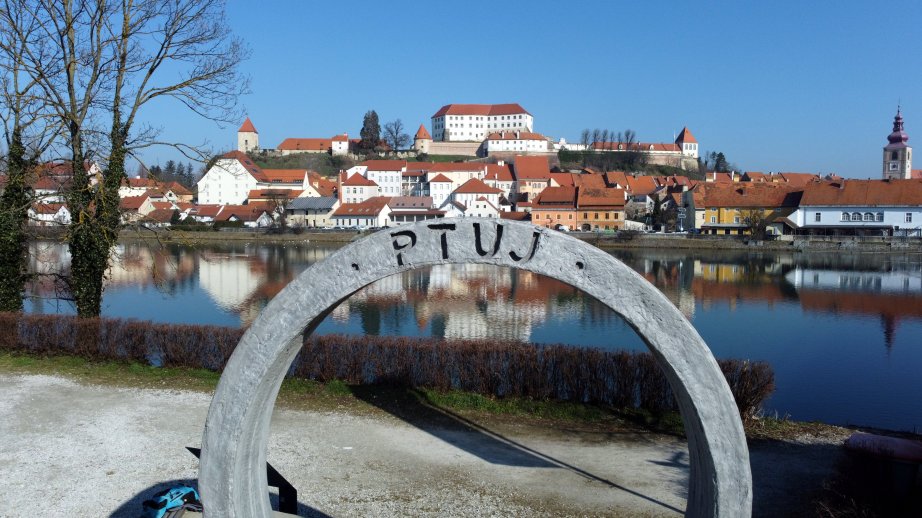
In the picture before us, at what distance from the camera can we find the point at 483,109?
137625mm

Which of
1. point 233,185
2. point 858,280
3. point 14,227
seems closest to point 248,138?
point 233,185

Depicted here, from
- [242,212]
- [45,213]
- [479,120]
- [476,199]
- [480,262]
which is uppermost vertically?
[479,120]

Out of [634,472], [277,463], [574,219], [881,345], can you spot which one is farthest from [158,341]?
[574,219]

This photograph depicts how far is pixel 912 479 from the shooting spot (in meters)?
7.16

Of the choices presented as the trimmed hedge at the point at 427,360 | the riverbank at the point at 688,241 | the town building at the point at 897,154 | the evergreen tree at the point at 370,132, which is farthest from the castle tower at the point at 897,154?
the trimmed hedge at the point at 427,360

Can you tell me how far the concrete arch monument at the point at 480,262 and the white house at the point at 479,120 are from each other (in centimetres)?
13245

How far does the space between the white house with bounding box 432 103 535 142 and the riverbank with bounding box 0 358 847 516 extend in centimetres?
12699

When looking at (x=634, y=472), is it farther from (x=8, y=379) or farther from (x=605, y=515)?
(x=8, y=379)

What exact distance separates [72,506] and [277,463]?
7.47ft

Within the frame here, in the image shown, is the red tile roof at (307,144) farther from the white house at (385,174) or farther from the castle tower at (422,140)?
the white house at (385,174)

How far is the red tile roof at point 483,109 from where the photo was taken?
136000 millimetres

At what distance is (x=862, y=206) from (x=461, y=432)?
67.1m

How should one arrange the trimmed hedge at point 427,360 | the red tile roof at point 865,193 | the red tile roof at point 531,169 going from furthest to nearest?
the red tile roof at point 531,169, the red tile roof at point 865,193, the trimmed hedge at point 427,360

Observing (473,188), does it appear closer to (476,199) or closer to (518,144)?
(476,199)
